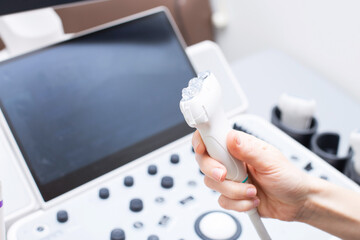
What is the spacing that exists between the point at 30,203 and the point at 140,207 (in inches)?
6.2

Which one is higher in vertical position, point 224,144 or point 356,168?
point 224,144

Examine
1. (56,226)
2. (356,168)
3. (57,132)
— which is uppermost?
(57,132)

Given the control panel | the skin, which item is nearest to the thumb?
the skin

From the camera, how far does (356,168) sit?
0.68m

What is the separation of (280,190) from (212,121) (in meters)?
0.14

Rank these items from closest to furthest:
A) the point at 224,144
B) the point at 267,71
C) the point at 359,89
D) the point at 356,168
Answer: the point at 224,144 < the point at 356,168 < the point at 359,89 < the point at 267,71

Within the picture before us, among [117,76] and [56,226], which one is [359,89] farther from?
[56,226]

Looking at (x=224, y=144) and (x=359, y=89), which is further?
(x=359, y=89)

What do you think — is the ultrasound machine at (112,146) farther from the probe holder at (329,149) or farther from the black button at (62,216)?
the probe holder at (329,149)

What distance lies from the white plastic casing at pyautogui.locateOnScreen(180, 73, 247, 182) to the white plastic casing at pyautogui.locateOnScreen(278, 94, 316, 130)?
345mm

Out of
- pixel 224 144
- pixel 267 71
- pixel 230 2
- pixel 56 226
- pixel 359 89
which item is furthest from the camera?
pixel 230 2

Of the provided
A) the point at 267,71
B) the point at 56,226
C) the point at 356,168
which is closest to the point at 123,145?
the point at 56,226

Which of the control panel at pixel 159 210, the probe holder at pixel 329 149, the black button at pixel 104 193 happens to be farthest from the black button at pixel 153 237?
the probe holder at pixel 329 149

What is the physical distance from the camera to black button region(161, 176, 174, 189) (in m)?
0.61
